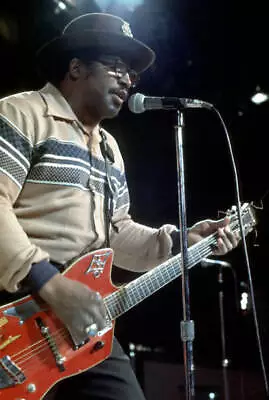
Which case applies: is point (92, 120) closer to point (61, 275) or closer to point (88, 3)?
point (61, 275)

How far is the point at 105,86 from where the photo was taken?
8.16ft

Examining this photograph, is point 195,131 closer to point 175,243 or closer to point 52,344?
point 175,243

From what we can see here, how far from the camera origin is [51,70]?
271 centimetres

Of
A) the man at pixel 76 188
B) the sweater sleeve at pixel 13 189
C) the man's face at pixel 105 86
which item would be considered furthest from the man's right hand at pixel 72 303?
the man's face at pixel 105 86

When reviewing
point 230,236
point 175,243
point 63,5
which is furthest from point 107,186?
point 63,5

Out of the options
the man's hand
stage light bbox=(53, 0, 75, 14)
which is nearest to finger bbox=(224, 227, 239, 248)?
the man's hand

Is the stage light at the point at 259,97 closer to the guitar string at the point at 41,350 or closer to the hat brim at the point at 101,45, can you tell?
the hat brim at the point at 101,45

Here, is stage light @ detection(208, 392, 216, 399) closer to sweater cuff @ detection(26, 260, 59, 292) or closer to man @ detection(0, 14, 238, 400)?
man @ detection(0, 14, 238, 400)

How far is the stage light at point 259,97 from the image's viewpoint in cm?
580

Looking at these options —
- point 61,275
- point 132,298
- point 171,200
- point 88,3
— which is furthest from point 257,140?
point 61,275

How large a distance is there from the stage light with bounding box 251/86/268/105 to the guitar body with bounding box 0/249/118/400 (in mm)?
4186

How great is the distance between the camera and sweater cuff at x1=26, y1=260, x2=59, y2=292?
193cm

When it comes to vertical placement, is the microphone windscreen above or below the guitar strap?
above

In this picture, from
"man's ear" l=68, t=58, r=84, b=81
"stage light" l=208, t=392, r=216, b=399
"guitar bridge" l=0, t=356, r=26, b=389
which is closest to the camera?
"guitar bridge" l=0, t=356, r=26, b=389
